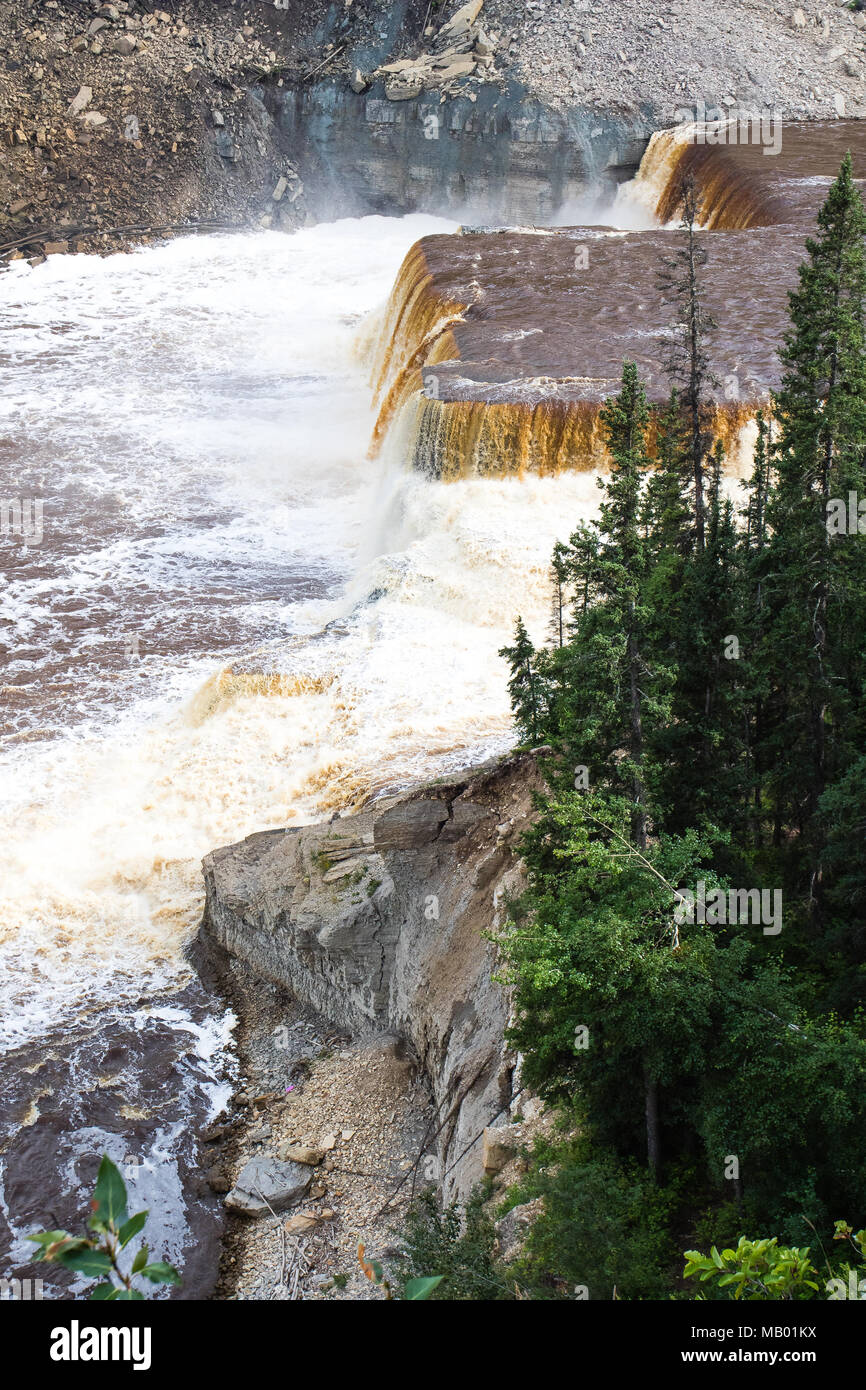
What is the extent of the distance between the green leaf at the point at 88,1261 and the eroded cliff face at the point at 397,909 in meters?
9.91

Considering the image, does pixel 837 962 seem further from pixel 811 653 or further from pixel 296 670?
pixel 296 670

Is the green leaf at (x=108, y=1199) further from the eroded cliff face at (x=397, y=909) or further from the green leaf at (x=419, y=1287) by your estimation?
the eroded cliff face at (x=397, y=909)

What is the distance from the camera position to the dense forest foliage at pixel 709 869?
28.9 ft

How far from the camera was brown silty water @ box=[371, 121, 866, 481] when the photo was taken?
24.2 m

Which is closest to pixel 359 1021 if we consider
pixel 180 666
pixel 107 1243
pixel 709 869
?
pixel 709 869

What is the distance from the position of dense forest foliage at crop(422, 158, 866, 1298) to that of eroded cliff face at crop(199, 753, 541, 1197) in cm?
140

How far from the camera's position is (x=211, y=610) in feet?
81.6

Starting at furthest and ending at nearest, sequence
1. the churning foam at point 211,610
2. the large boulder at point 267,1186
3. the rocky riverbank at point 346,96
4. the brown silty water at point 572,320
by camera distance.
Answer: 1. the rocky riverbank at point 346,96
2. the brown silty water at point 572,320
3. the churning foam at point 211,610
4. the large boulder at point 267,1186

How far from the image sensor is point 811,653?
40.0 ft

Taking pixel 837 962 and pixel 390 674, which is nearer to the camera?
pixel 837 962

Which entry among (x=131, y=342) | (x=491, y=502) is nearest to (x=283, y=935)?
(x=491, y=502)

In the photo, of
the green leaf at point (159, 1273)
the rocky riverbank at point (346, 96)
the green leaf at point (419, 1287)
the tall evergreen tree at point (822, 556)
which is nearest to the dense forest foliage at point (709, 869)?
the tall evergreen tree at point (822, 556)
